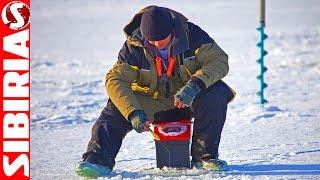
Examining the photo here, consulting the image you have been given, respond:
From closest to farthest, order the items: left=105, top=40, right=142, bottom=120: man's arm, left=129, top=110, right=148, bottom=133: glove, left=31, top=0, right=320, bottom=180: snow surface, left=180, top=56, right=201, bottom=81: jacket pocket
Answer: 1. left=129, top=110, right=148, bottom=133: glove
2. left=105, top=40, right=142, bottom=120: man's arm
3. left=180, top=56, right=201, bottom=81: jacket pocket
4. left=31, top=0, right=320, bottom=180: snow surface

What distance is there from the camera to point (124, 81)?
3.59 meters

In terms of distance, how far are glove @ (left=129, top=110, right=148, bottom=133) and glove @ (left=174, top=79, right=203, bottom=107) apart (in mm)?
243

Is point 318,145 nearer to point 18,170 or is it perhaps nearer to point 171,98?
point 171,98

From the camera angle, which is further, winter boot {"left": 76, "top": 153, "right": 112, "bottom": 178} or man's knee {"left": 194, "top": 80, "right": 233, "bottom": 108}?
man's knee {"left": 194, "top": 80, "right": 233, "bottom": 108}

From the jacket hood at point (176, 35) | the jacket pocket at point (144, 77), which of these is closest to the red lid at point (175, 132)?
the jacket pocket at point (144, 77)

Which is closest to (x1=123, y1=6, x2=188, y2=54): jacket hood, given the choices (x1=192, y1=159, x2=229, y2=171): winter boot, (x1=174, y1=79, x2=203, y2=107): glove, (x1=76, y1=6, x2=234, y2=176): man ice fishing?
(x1=76, y1=6, x2=234, y2=176): man ice fishing

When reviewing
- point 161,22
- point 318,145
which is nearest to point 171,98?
point 161,22

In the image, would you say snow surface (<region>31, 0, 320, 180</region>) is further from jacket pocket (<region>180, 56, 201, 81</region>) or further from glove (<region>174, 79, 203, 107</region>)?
jacket pocket (<region>180, 56, 201, 81</region>)

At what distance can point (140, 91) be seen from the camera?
148 inches

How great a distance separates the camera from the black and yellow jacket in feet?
11.6

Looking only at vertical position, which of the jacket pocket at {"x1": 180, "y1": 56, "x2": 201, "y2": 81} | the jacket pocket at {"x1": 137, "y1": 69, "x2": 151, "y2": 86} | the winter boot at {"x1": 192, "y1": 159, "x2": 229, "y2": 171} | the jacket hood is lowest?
the winter boot at {"x1": 192, "y1": 159, "x2": 229, "y2": 171}

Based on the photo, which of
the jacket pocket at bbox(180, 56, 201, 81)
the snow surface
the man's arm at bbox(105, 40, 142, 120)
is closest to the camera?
the man's arm at bbox(105, 40, 142, 120)

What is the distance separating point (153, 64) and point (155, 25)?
27cm

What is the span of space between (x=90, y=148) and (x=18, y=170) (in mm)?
487
